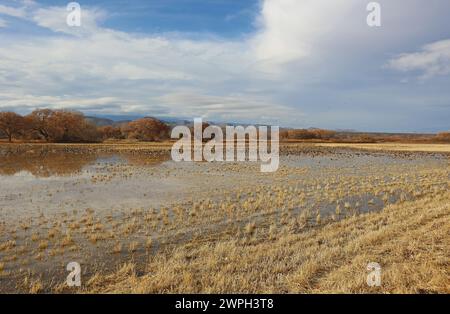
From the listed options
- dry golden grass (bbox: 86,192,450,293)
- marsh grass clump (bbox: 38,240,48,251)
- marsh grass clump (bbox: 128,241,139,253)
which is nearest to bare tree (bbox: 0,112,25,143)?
marsh grass clump (bbox: 38,240,48,251)

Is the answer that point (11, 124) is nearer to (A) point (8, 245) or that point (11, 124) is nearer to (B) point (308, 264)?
(A) point (8, 245)

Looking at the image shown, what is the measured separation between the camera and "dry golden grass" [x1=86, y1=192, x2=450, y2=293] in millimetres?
6562

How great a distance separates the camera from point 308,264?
7586 mm


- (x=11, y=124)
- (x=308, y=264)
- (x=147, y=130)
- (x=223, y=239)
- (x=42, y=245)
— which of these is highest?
(x=11, y=124)

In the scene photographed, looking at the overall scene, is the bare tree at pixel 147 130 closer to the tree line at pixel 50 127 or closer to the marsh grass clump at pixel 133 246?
the tree line at pixel 50 127

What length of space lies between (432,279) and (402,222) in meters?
5.36

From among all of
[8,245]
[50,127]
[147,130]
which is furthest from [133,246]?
[147,130]

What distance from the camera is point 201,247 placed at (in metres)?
9.46

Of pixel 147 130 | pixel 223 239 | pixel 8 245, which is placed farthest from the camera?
pixel 147 130

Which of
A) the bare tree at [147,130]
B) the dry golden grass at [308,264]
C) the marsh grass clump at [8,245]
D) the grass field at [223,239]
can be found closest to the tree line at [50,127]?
the bare tree at [147,130]

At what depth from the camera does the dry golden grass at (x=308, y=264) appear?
656cm

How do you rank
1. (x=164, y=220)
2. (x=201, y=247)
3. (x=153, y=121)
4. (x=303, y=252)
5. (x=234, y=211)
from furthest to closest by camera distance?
(x=153, y=121) < (x=234, y=211) < (x=164, y=220) < (x=201, y=247) < (x=303, y=252)
